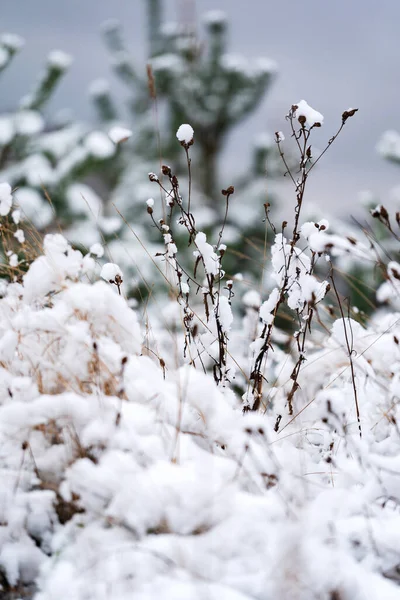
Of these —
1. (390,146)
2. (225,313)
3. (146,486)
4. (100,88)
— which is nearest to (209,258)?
(225,313)

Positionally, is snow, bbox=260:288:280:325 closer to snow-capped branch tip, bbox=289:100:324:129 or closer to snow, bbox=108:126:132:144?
snow-capped branch tip, bbox=289:100:324:129

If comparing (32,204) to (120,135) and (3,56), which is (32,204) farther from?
(120,135)

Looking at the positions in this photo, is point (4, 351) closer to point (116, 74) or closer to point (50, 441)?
point (50, 441)

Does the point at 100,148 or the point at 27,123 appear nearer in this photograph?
the point at 100,148

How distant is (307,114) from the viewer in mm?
2105

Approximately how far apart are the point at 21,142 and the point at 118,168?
14.3ft

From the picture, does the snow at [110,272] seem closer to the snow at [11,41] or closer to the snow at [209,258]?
the snow at [209,258]

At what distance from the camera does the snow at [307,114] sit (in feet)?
6.88

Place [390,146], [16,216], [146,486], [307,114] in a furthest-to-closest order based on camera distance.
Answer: [390,146] → [16,216] → [307,114] → [146,486]

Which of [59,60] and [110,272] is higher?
[59,60]

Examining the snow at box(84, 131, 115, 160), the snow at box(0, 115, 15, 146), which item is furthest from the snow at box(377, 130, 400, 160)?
the snow at box(0, 115, 15, 146)

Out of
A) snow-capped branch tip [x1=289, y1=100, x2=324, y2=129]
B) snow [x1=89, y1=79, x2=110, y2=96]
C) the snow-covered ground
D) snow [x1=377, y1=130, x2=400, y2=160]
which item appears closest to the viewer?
the snow-covered ground

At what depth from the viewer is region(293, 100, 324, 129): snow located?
6.88ft

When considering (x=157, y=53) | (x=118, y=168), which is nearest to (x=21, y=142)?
(x=118, y=168)
